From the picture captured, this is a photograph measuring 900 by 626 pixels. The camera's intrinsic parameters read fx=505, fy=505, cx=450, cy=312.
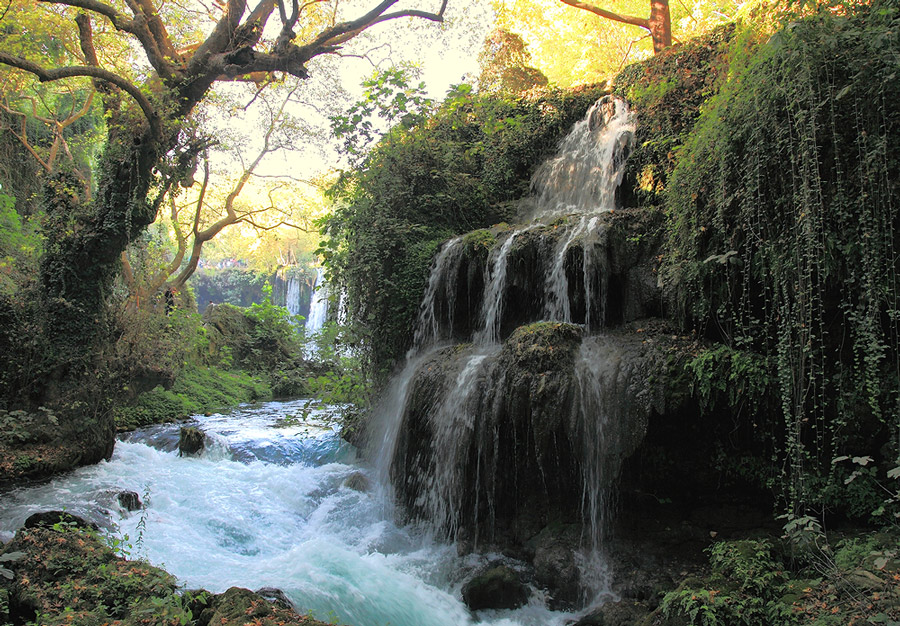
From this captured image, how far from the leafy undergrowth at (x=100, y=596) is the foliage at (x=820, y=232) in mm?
4235

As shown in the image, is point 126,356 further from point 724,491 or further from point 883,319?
point 883,319

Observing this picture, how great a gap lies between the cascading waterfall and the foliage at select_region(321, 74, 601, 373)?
2.11 ft

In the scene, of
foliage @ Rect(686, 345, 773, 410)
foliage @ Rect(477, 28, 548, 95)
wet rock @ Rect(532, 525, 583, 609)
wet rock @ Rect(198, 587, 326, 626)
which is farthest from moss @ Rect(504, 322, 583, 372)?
foliage @ Rect(477, 28, 548, 95)

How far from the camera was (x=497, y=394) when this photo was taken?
5848 millimetres

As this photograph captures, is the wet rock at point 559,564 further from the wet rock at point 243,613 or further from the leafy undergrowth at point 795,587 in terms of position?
the wet rock at point 243,613

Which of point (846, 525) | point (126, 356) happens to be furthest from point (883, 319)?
point (126, 356)

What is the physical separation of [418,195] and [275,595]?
740cm

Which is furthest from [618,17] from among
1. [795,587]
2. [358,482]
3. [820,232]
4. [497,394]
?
[795,587]

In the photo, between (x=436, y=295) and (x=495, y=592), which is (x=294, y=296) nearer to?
(x=436, y=295)

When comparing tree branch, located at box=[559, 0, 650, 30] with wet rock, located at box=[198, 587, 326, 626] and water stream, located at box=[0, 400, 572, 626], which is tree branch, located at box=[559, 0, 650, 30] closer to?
water stream, located at box=[0, 400, 572, 626]

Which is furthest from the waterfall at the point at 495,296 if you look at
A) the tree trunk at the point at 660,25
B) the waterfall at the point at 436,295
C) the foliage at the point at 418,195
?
A: the tree trunk at the point at 660,25

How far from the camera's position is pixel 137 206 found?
857cm

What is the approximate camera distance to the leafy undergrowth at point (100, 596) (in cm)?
305

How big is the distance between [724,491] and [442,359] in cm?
377
